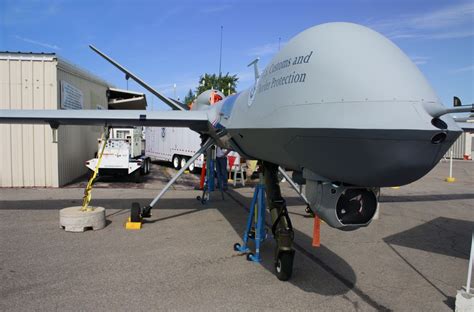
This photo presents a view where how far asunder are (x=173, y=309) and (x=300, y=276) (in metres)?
1.84

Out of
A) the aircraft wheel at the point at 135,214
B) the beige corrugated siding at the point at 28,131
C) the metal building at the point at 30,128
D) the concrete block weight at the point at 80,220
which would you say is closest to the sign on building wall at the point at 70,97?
the metal building at the point at 30,128

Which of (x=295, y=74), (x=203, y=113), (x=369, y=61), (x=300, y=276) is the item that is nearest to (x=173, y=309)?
(x=300, y=276)

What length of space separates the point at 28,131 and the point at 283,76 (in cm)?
1115

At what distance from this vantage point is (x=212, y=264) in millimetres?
5227

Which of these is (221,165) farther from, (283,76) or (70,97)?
(283,76)

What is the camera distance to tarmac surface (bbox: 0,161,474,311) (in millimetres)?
4078

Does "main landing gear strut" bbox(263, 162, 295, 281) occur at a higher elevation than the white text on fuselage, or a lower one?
lower

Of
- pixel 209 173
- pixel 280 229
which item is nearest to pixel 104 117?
pixel 209 173

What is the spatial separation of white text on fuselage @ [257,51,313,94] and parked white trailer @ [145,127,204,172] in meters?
12.7

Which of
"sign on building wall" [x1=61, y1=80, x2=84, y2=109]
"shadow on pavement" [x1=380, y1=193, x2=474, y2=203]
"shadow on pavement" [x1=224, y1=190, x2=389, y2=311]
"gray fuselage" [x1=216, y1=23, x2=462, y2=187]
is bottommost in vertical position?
"shadow on pavement" [x1=380, y1=193, x2=474, y2=203]

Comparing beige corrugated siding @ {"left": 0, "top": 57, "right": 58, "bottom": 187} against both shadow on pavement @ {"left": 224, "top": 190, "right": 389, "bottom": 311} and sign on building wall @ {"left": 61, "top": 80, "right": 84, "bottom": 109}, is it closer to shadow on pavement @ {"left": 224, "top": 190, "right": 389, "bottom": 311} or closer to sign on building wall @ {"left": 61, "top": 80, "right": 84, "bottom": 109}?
sign on building wall @ {"left": 61, "top": 80, "right": 84, "bottom": 109}

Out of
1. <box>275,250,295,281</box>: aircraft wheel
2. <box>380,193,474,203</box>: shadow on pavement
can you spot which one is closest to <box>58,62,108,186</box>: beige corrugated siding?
<box>275,250,295,281</box>: aircraft wheel

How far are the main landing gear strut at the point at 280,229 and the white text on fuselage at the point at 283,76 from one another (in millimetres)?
1776

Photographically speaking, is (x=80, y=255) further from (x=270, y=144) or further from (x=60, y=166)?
(x=60, y=166)
